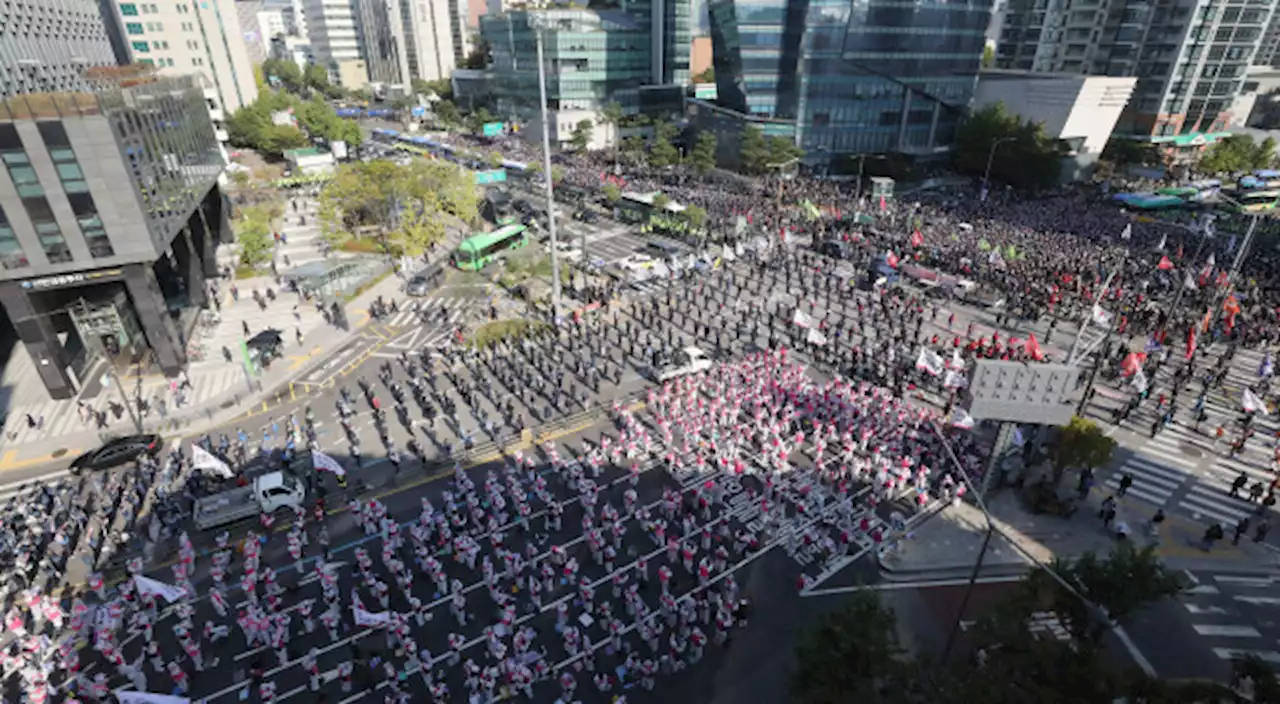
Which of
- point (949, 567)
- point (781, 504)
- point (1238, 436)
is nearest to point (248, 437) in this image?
point (781, 504)

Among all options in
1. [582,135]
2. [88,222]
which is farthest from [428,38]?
[88,222]

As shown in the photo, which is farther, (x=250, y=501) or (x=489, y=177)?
(x=489, y=177)

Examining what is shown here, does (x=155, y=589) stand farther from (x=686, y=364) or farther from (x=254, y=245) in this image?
(x=254, y=245)

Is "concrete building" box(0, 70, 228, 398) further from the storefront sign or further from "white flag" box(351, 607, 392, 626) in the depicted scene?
"white flag" box(351, 607, 392, 626)

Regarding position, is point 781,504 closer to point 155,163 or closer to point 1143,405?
point 1143,405

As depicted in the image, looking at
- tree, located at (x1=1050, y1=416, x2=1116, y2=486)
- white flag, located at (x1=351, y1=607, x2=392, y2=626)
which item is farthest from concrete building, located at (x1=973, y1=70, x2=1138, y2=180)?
white flag, located at (x1=351, y1=607, x2=392, y2=626)

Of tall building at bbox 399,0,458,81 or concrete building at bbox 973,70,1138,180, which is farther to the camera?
tall building at bbox 399,0,458,81
